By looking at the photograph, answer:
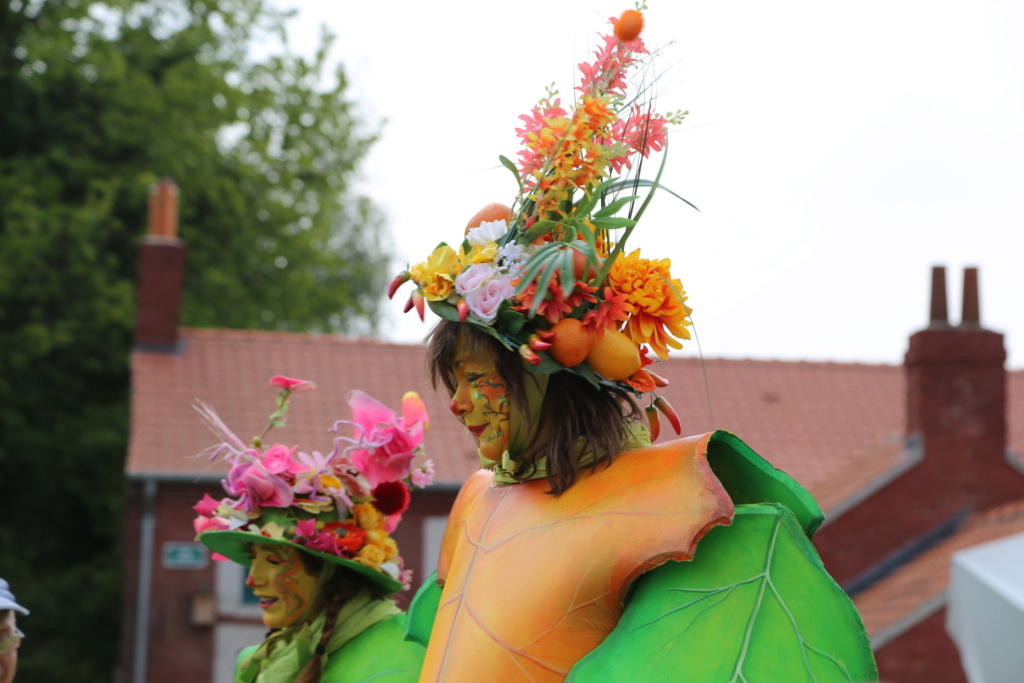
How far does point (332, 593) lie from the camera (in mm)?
3977

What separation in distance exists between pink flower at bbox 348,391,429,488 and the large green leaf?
4.64 ft

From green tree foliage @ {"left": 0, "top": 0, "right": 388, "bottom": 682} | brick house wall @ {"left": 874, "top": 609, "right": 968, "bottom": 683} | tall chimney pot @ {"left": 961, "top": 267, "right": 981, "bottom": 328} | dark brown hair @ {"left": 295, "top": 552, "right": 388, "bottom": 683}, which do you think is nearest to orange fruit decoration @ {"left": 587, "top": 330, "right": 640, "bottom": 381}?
dark brown hair @ {"left": 295, "top": 552, "right": 388, "bottom": 683}

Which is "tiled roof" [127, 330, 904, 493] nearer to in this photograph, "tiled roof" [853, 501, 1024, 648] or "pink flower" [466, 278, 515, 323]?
"tiled roof" [853, 501, 1024, 648]

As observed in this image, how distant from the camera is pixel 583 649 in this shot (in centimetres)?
256

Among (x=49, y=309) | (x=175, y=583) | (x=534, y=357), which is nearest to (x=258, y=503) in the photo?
(x=534, y=357)

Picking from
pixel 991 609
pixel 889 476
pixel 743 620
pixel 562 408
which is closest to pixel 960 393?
pixel 889 476

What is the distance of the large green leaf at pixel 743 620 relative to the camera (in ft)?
7.81

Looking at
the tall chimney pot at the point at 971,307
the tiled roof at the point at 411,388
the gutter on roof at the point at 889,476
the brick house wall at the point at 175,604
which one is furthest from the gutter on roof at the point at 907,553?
the brick house wall at the point at 175,604

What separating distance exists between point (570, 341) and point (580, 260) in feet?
0.56

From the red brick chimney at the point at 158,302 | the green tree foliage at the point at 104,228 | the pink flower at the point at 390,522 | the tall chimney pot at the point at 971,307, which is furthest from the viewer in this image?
the green tree foliage at the point at 104,228

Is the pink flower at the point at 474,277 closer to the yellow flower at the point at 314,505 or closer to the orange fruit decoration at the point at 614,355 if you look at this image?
the orange fruit decoration at the point at 614,355

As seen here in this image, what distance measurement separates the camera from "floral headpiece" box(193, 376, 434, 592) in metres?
3.88

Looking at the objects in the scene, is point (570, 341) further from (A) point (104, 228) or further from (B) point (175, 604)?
(A) point (104, 228)

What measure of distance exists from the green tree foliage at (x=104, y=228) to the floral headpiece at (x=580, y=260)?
13.6 meters
